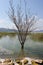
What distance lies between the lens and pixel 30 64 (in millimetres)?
4039

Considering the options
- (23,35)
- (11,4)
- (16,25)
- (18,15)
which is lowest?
(23,35)

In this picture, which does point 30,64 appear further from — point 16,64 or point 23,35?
point 23,35

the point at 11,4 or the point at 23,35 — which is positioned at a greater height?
the point at 11,4

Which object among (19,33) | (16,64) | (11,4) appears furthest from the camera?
(19,33)

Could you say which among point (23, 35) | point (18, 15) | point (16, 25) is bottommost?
point (23, 35)

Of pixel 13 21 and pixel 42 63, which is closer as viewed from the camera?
pixel 42 63

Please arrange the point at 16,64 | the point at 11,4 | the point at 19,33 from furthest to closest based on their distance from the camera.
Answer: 1. the point at 19,33
2. the point at 11,4
3. the point at 16,64

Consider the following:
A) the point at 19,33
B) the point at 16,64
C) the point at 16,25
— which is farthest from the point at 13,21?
the point at 16,64

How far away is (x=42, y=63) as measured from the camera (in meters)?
4.02

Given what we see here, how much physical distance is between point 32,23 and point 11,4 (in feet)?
3.93

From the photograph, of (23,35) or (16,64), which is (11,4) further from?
(16,64)

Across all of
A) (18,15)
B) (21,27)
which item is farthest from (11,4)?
(21,27)

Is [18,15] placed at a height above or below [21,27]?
above

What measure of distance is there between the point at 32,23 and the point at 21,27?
51 cm
